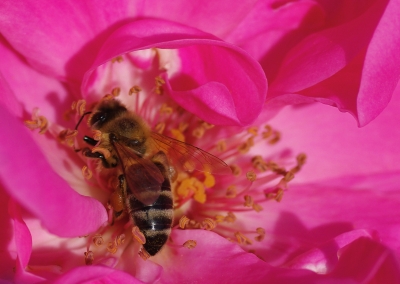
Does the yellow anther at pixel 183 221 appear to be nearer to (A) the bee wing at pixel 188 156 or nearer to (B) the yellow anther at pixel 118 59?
(A) the bee wing at pixel 188 156

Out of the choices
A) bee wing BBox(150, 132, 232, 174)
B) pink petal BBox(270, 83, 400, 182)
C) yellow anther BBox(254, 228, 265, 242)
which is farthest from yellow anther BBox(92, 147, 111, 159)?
pink petal BBox(270, 83, 400, 182)

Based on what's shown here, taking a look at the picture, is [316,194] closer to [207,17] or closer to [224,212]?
[224,212]

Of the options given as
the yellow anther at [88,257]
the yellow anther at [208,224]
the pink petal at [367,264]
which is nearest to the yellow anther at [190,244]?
the yellow anther at [208,224]

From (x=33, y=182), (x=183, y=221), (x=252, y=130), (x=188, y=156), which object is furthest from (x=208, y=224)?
(x=33, y=182)

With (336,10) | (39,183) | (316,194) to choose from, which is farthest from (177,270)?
(336,10)

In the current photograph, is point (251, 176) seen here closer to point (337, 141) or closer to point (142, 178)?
point (337, 141)
